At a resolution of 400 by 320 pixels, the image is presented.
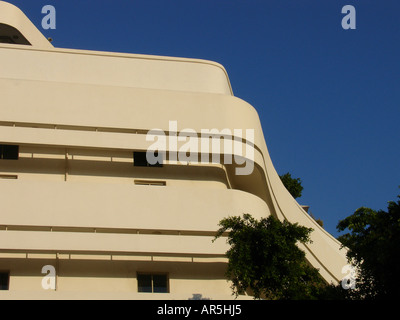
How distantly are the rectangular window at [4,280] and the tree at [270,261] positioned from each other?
7085mm

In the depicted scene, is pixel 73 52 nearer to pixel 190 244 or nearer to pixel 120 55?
pixel 120 55

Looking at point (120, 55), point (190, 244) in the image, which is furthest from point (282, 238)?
point (120, 55)

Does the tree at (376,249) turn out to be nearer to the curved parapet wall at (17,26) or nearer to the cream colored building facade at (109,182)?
the cream colored building facade at (109,182)

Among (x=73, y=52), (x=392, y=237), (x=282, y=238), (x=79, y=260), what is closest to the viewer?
(x=392, y=237)

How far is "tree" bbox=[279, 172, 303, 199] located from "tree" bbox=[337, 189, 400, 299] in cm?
2188

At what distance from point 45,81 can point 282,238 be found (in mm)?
9635

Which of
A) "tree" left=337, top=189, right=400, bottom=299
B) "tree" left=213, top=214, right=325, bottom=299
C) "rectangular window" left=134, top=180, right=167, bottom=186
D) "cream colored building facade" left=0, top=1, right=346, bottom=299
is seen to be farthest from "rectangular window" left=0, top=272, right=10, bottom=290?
"tree" left=337, top=189, right=400, bottom=299

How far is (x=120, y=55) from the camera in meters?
24.3

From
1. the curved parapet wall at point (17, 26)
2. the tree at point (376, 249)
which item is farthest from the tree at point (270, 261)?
the curved parapet wall at point (17, 26)

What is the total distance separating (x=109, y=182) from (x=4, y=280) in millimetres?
4333

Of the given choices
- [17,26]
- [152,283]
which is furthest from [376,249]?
[17,26]

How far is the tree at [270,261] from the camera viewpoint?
1625 centimetres

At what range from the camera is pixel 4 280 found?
20219 millimetres

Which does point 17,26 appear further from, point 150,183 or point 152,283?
point 152,283
